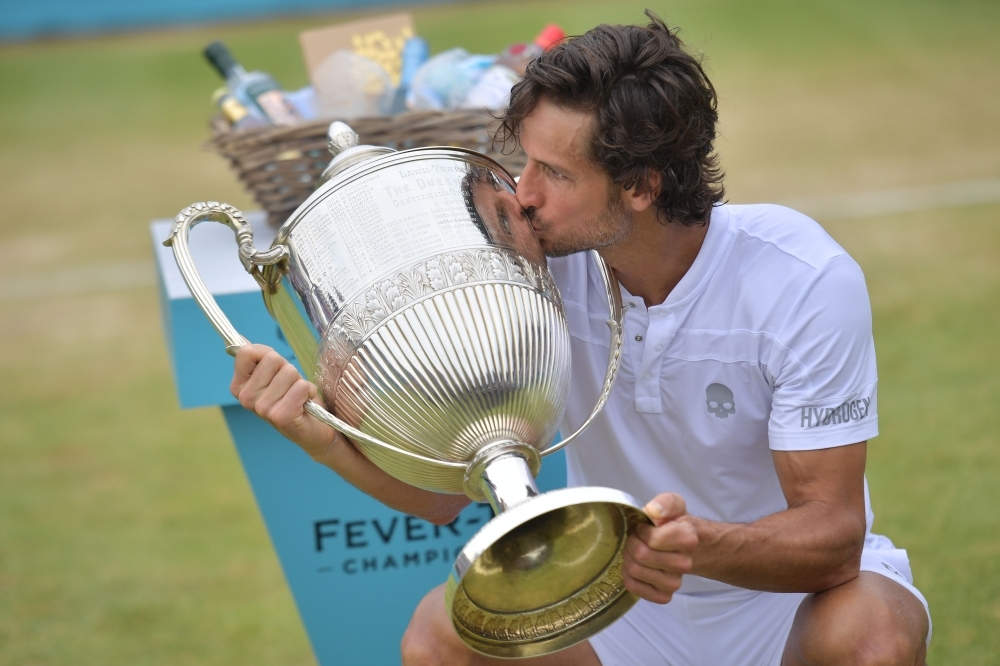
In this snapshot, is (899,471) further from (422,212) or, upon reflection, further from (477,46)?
(477,46)

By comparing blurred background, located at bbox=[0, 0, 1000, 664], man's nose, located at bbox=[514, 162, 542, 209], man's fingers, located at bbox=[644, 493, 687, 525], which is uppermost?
man's nose, located at bbox=[514, 162, 542, 209]

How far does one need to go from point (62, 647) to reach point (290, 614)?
0.44m

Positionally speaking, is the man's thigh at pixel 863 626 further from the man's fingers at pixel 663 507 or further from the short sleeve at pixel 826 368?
the man's fingers at pixel 663 507

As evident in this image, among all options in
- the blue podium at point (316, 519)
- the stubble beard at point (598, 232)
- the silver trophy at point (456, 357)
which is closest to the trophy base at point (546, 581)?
the silver trophy at point (456, 357)

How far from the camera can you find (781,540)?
1.19 m

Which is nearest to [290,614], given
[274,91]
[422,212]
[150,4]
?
[274,91]

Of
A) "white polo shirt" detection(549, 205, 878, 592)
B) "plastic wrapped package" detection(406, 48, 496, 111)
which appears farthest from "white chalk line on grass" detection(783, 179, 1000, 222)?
"white polo shirt" detection(549, 205, 878, 592)

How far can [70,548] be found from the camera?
8.29 feet

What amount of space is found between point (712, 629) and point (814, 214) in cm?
326

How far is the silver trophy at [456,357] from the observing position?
1.10 meters

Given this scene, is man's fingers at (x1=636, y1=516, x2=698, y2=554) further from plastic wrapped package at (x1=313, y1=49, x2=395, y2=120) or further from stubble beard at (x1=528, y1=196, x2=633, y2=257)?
plastic wrapped package at (x1=313, y1=49, x2=395, y2=120)

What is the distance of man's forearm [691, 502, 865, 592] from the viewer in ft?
3.77

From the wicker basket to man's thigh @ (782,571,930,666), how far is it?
82cm

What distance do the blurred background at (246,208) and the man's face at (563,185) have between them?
0.35 metres
